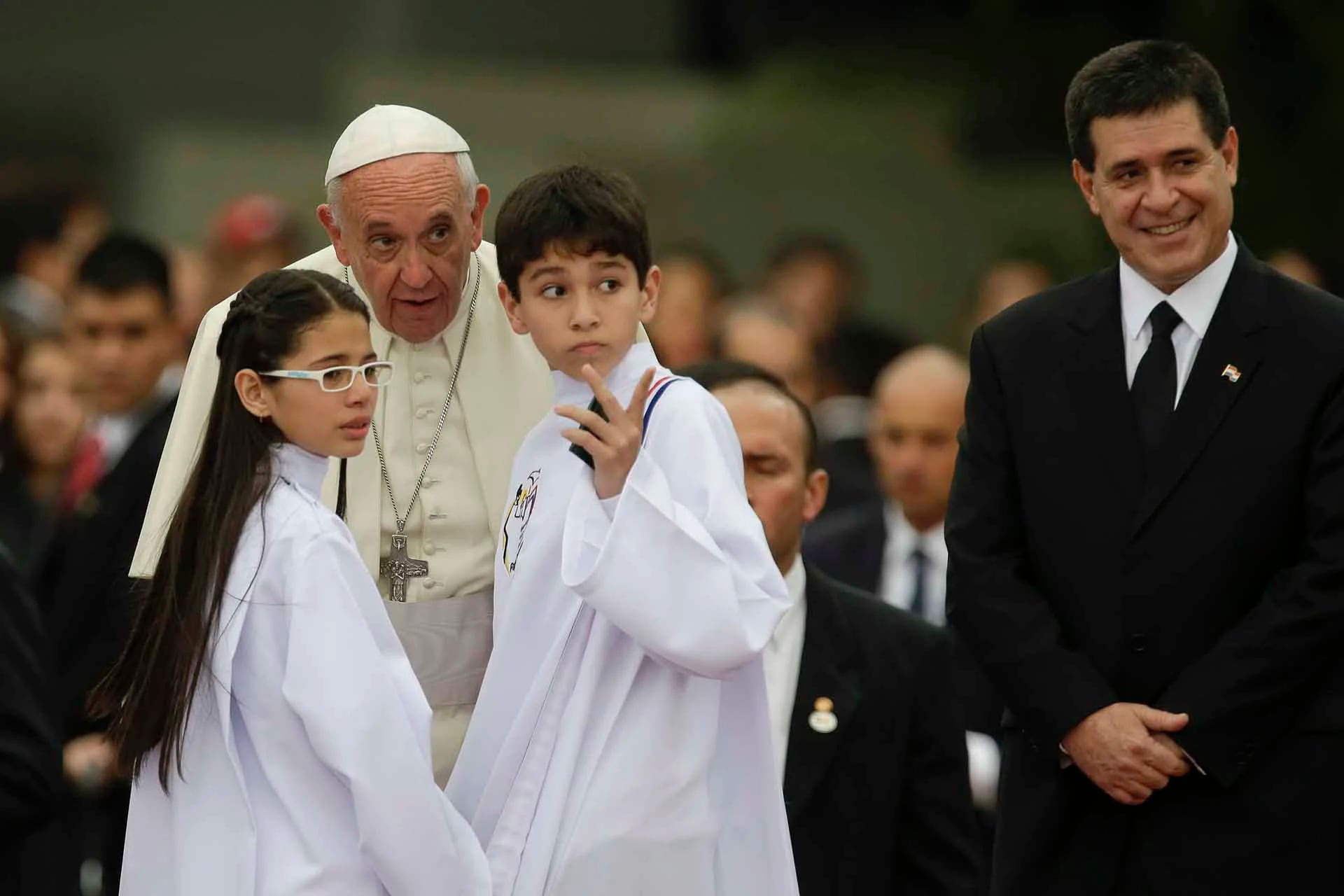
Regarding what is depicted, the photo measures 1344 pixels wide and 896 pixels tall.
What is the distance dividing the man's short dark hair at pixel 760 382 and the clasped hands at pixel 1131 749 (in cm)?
135

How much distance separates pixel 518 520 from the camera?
445 cm

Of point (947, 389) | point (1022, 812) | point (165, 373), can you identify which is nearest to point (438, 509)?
point (1022, 812)

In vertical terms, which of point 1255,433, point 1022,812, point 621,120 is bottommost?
point 1022,812

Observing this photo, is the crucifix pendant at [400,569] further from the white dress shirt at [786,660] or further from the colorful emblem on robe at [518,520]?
the white dress shirt at [786,660]

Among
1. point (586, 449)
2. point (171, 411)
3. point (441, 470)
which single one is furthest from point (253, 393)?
point (171, 411)

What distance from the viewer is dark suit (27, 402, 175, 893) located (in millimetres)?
6703

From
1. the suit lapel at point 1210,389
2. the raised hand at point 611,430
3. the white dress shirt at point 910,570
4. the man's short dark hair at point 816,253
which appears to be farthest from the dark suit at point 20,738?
the man's short dark hair at point 816,253

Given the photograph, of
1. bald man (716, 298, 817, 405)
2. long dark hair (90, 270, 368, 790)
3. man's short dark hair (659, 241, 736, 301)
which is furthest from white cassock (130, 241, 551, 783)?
man's short dark hair (659, 241, 736, 301)

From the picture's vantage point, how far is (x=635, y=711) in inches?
166

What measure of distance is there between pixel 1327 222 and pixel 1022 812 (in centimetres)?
710

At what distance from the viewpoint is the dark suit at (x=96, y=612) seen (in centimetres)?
670

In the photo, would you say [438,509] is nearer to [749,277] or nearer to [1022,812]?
[1022,812]

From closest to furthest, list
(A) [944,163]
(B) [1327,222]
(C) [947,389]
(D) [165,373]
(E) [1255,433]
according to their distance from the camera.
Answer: (E) [1255,433], (C) [947,389], (D) [165,373], (B) [1327,222], (A) [944,163]

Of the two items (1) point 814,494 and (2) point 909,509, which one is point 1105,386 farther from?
(2) point 909,509
